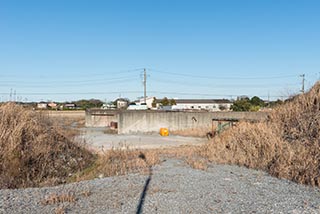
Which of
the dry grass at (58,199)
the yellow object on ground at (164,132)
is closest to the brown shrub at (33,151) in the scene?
the dry grass at (58,199)

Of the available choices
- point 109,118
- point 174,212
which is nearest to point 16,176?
point 174,212

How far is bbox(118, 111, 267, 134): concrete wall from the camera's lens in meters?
26.2

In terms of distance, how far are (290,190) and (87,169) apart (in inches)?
239

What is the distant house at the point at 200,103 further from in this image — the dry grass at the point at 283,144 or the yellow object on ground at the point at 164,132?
the dry grass at the point at 283,144

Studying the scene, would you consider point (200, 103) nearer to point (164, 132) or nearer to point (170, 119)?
point (170, 119)

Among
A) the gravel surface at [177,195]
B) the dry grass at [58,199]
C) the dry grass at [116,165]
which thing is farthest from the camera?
the dry grass at [116,165]

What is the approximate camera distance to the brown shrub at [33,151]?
21.5 ft

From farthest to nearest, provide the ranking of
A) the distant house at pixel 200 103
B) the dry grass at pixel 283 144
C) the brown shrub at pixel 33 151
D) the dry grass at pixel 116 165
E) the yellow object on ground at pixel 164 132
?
the distant house at pixel 200 103
the yellow object on ground at pixel 164 132
the dry grass at pixel 116 165
the dry grass at pixel 283 144
the brown shrub at pixel 33 151

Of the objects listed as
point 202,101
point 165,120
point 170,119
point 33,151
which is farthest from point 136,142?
point 202,101

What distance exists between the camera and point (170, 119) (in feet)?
87.5

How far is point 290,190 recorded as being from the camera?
553cm

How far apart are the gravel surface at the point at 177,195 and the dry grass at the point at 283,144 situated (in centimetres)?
71

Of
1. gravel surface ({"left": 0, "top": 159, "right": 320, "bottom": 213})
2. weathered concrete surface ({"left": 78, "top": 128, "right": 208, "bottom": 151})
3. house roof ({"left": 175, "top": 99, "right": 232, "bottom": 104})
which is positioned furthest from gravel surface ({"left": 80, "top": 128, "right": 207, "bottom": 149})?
house roof ({"left": 175, "top": 99, "right": 232, "bottom": 104})

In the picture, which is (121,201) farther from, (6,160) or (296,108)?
(296,108)
